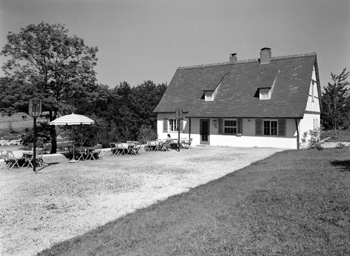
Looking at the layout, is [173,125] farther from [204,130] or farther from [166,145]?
[166,145]

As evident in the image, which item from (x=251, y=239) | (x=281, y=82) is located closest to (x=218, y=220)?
(x=251, y=239)

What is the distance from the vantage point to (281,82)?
24547 millimetres

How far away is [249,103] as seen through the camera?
947 inches

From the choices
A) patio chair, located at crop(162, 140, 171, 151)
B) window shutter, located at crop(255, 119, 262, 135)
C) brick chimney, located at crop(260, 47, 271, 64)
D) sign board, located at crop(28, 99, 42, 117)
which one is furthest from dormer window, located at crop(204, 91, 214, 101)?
sign board, located at crop(28, 99, 42, 117)

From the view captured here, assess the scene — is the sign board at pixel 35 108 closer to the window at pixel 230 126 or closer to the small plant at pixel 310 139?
the window at pixel 230 126

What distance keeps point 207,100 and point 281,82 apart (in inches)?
256

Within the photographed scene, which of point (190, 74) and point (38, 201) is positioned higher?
point (190, 74)

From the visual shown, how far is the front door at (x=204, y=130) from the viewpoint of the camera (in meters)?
25.3

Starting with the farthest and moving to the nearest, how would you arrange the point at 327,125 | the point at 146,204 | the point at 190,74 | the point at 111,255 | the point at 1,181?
the point at 327,125, the point at 190,74, the point at 1,181, the point at 146,204, the point at 111,255

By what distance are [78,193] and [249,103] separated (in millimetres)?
18105

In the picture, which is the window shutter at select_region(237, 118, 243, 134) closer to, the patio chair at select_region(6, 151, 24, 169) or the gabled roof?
the gabled roof

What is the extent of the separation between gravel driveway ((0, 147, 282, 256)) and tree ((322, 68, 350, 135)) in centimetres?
2125

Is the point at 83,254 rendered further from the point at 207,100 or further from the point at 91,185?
the point at 207,100

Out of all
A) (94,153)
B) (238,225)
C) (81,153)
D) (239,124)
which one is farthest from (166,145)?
(238,225)
